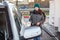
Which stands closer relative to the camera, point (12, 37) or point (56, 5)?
point (12, 37)

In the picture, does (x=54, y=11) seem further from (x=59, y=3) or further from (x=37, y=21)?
(x=37, y=21)

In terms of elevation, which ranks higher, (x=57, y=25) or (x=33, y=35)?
(x=33, y=35)

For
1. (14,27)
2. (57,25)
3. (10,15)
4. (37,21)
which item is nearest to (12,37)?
(14,27)

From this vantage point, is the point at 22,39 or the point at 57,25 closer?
the point at 22,39

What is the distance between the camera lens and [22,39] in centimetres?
279

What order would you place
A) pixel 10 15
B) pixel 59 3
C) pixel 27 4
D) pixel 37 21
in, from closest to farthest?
pixel 10 15
pixel 37 21
pixel 59 3
pixel 27 4

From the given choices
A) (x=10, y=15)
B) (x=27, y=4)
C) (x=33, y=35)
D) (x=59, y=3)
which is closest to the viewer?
(x=33, y=35)

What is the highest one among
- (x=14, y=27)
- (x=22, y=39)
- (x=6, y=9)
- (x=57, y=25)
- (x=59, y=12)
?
(x=6, y=9)

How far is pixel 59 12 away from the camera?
526 inches

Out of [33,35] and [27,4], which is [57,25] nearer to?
[27,4]

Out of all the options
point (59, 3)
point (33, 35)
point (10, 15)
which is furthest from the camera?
point (59, 3)

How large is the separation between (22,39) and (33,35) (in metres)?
0.30

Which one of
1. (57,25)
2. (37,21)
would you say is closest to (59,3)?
(57,25)

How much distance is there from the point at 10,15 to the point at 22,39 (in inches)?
14.8
